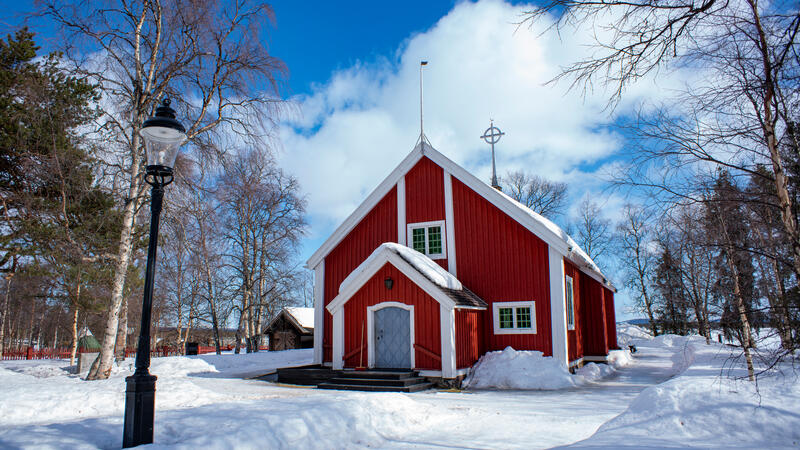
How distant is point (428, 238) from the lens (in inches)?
654

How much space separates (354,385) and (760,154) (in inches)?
395

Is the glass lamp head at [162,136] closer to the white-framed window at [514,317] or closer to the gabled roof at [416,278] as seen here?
the gabled roof at [416,278]

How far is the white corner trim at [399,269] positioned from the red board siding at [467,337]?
0.81 m

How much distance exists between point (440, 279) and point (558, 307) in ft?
12.4

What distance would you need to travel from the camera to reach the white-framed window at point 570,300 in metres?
Answer: 16.1

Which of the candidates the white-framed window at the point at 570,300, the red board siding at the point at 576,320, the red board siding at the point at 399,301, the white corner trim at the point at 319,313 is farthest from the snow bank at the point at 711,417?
the white corner trim at the point at 319,313

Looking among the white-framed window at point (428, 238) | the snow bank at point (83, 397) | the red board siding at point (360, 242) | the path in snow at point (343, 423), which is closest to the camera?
the path in snow at point (343, 423)

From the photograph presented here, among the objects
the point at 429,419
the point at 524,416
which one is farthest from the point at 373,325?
the point at 524,416

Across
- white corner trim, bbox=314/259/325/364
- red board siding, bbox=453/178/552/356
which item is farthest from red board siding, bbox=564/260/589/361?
white corner trim, bbox=314/259/325/364

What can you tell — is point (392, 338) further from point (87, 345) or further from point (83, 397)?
point (87, 345)

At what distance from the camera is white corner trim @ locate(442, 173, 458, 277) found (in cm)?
1612

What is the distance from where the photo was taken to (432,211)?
54.4 ft

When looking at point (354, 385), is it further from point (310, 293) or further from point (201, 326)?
point (310, 293)

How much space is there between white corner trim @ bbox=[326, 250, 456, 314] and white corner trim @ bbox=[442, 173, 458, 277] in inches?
103
